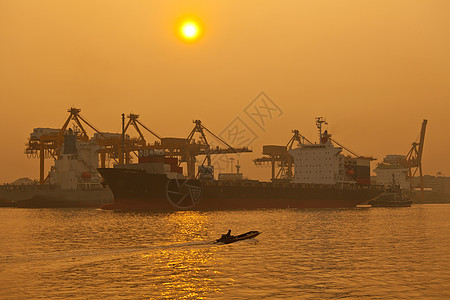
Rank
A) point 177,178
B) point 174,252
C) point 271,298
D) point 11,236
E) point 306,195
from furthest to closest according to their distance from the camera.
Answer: point 306,195, point 177,178, point 11,236, point 174,252, point 271,298

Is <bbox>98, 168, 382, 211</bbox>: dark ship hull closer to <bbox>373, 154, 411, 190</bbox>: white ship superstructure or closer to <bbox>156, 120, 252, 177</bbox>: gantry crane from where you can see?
A: <bbox>156, 120, 252, 177</bbox>: gantry crane

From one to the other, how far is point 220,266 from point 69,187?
3437 inches

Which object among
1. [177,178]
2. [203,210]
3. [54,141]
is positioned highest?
[54,141]

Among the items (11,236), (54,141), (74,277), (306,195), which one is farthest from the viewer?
(54,141)

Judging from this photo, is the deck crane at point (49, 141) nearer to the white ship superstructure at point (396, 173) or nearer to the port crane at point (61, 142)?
the port crane at point (61, 142)

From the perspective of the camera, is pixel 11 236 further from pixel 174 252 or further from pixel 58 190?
pixel 58 190

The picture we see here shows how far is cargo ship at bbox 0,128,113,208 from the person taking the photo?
96.2 meters

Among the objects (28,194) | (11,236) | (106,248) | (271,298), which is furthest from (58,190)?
(271,298)

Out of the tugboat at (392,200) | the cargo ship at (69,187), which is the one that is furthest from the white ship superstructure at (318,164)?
the cargo ship at (69,187)

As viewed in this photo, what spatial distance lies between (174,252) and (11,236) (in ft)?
51.7

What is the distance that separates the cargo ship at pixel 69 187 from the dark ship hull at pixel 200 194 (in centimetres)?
2371

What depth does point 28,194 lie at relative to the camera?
102125 mm

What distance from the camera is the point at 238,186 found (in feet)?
252

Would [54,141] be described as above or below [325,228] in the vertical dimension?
above
